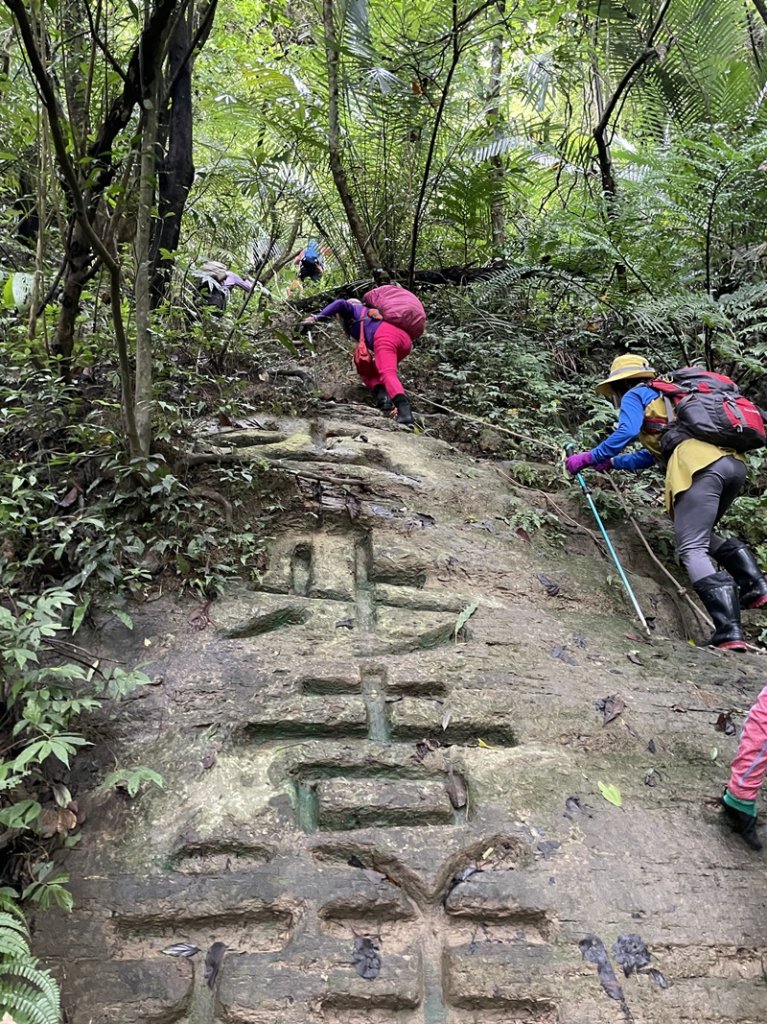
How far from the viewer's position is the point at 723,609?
4.45 m

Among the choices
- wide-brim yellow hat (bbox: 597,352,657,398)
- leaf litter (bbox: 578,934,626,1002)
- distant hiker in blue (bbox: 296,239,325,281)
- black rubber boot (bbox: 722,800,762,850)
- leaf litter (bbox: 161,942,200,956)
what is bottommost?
leaf litter (bbox: 578,934,626,1002)

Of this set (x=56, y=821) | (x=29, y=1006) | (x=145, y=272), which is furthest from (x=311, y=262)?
(x=29, y=1006)

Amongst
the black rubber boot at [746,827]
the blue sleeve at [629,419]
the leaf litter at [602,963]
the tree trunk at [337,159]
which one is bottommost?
the leaf litter at [602,963]

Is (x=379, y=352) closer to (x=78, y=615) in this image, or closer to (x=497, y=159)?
(x=497, y=159)

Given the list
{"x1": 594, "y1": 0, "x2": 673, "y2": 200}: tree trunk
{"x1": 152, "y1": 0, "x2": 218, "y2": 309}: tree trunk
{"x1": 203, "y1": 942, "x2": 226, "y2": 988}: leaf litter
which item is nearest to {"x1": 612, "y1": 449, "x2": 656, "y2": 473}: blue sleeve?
{"x1": 594, "y1": 0, "x2": 673, "y2": 200}: tree trunk

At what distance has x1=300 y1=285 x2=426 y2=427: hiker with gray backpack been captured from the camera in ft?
22.0

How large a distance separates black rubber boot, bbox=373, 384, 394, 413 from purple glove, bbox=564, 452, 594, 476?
7.63 feet

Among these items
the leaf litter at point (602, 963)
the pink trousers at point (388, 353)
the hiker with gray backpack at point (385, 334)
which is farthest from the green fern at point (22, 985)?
the pink trousers at point (388, 353)

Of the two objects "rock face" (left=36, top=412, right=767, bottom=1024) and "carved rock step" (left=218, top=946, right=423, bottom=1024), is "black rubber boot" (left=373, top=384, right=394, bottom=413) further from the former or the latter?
"carved rock step" (left=218, top=946, right=423, bottom=1024)

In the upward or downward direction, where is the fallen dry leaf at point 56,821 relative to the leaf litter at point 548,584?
downward

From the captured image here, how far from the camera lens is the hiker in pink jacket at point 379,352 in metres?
6.70

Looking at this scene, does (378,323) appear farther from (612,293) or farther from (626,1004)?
(626,1004)

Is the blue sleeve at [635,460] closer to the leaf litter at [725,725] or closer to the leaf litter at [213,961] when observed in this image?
the leaf litter at [725,725]

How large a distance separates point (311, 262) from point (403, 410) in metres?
4.54
